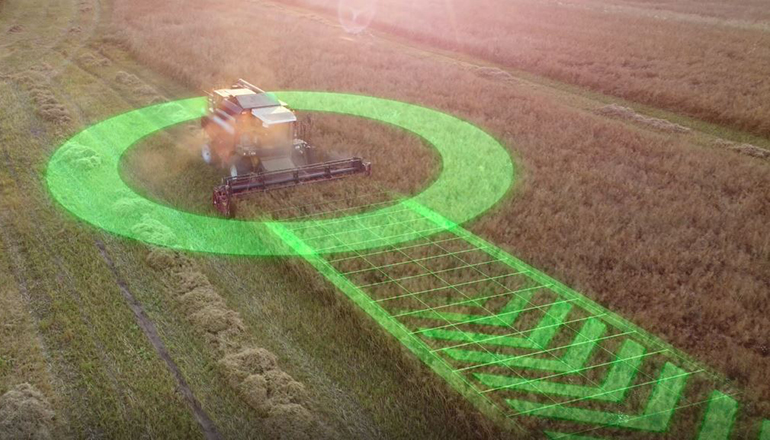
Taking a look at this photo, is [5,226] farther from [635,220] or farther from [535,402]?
[635,220]

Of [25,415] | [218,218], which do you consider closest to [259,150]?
[218,218]

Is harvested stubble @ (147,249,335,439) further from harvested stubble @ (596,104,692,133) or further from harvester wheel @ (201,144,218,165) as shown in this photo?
harvested stubble @ (596,104,692,133)

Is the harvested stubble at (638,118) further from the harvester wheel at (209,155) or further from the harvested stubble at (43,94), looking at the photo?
the harvested stubble at (43,94)

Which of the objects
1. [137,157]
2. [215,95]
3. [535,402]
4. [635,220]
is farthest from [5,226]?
[635,220]

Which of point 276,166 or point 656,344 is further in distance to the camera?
point 276,166
